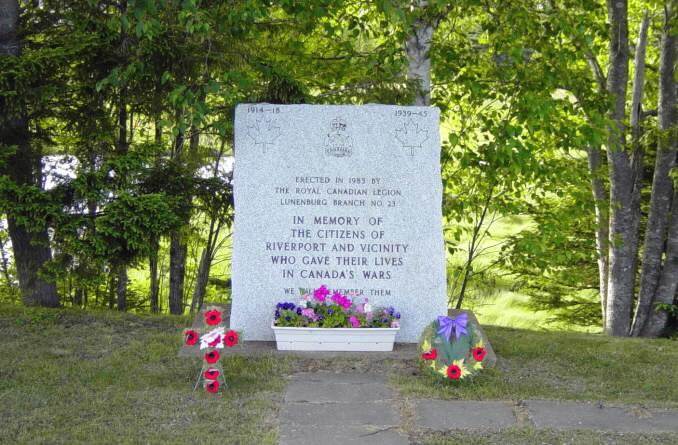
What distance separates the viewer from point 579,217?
37.9 feet

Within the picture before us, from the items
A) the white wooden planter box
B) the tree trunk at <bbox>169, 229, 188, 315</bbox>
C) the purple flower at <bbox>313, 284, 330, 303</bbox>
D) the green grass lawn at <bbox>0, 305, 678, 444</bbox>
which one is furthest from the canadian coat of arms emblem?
the tree trunk at <bbox>169, 229, 188, 315</bbox>

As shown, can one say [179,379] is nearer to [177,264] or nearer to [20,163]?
[20,163]

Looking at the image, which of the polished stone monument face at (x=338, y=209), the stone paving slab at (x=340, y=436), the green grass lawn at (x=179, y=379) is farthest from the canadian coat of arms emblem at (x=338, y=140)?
the stone paving slab at (x=340, y=436)

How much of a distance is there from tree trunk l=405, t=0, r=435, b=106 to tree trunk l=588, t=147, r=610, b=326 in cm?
369

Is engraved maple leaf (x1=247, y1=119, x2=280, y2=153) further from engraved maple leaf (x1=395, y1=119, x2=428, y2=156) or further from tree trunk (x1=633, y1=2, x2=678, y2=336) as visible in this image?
tree trunk (x1=633, y1=2, x2=678, y2=336)

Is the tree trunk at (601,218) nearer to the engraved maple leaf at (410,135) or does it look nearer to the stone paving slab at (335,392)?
the engraved maple leaf at (410,135)

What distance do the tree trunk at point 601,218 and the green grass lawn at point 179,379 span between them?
3.84m

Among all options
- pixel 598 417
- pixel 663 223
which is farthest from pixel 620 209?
pixel 598 417

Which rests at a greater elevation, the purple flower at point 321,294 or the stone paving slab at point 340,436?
the purple flower at point 321,294

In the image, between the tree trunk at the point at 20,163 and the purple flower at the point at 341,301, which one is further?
the tree trunk at the point at 20,163

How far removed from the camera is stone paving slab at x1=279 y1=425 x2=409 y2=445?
181 inches

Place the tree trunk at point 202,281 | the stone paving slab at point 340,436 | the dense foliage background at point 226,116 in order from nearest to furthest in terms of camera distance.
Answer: the stone paving slab at point 340,436 < the dense foliage background at point 226,116 < the tree trunk at point 202,281

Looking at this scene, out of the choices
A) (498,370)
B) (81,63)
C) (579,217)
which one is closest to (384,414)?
(498,370)

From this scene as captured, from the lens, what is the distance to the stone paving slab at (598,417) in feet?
16.2
